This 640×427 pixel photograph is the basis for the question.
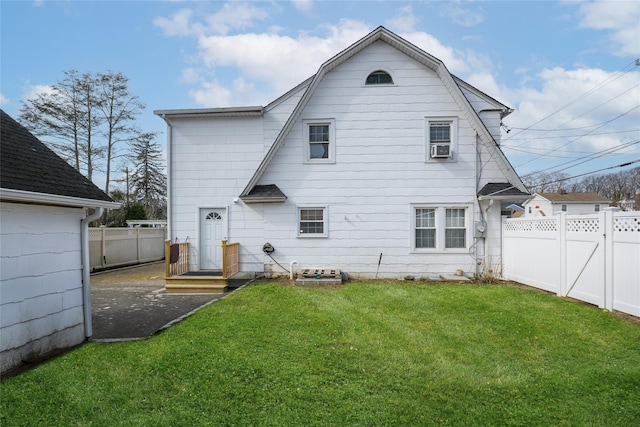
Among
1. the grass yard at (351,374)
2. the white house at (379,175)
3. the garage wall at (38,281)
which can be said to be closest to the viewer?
the grass yard at (351,374)

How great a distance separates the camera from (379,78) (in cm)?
1039

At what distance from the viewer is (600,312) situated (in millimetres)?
6152

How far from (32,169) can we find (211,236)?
625cm

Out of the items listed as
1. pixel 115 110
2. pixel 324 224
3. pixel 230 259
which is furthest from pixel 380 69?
pixel 115 110

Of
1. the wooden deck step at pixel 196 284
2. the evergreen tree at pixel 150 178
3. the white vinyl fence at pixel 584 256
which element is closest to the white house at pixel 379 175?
the white vinyl fence at pixel 584 256

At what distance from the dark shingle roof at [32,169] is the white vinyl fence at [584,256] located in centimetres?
982

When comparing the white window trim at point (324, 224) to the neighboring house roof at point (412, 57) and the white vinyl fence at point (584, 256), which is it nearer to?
the neighboring house roof at point (412, 57)

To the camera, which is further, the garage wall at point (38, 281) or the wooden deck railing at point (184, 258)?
the wooden deck railing at point (184, 258)

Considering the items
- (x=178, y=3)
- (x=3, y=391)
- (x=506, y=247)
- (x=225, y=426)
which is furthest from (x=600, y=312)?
(x=178, y=3)

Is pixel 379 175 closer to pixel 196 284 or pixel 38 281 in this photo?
pixel 196 284

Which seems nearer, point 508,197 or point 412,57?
point 508,197

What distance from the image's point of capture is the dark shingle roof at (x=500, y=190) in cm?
954

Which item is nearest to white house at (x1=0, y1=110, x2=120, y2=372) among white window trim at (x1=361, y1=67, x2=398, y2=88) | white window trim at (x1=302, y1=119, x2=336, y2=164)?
Result: white window trim at (x1=302, y1=119, x2=336, y2=164)

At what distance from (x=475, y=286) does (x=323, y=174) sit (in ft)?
19.1
